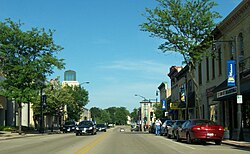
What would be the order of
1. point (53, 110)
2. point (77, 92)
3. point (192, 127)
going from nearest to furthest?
point (192, 127)
point (53, 110)
point (77, 92)

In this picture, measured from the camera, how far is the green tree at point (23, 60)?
40.5m

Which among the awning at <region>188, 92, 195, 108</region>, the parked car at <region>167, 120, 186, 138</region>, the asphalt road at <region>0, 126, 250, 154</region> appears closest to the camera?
the asphalt road at <region>0, 126, 250, 154</region>

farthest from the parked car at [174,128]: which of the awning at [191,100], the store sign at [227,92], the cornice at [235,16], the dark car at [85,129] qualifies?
the awning at [191,100]

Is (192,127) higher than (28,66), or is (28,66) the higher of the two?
(28,66)

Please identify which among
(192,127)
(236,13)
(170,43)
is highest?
(236,13)

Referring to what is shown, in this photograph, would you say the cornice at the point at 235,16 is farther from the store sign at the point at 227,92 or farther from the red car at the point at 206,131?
the red car at the point at 206,131

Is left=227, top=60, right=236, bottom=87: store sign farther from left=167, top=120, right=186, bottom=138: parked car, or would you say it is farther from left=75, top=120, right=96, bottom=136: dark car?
left=75, top=120, right=96, bottom=136: dark car

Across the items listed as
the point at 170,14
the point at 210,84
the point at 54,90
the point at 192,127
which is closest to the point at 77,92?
the point at 54,90

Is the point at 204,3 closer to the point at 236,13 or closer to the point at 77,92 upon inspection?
the point at 236,13

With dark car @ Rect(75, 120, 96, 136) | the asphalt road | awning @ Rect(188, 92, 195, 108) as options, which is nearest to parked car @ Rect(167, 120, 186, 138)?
the asphalt road

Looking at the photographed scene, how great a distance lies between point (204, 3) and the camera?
102 ft

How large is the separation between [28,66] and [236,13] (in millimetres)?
22284

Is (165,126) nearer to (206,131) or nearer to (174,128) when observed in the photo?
(174,128)

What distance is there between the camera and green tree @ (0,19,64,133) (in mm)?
40531
